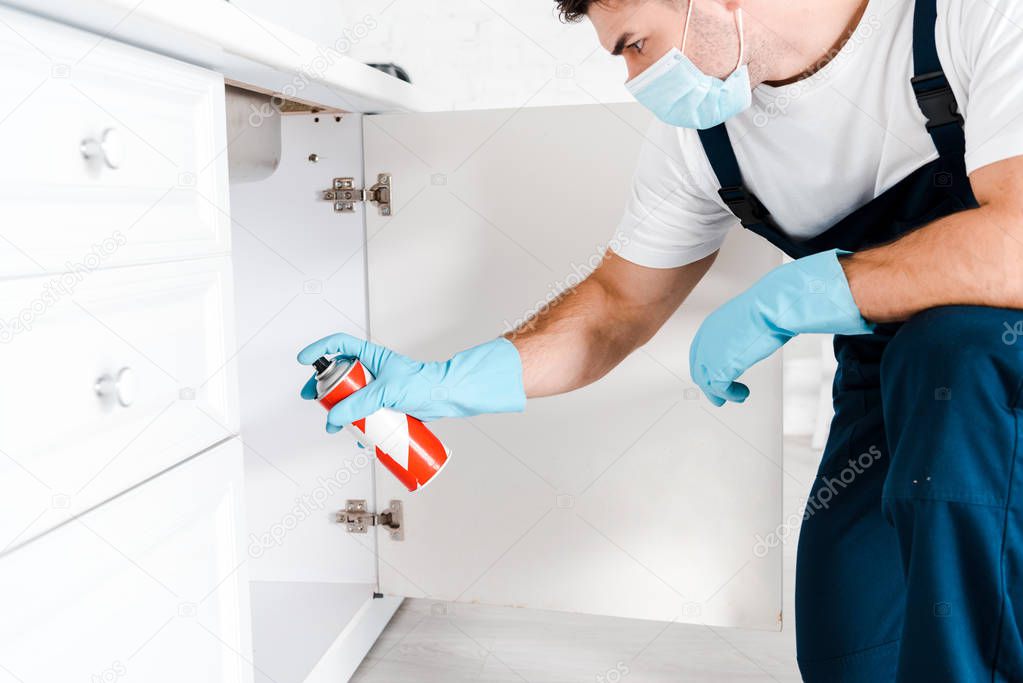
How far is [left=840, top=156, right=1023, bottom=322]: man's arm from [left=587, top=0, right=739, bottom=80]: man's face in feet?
0.91

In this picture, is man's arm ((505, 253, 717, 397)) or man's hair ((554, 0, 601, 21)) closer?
man's hair ((554, 0, 601, 21))

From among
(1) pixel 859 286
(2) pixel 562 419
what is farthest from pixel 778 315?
(2) pixel 562 419

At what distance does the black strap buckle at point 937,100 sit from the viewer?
824 millimetres

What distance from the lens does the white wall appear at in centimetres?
→ 204

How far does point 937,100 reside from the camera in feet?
2.72

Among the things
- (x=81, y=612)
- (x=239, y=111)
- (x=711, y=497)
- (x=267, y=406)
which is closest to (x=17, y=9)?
(x=81, y=612)

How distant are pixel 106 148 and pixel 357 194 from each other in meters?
0.69

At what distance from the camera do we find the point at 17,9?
1.89 ft

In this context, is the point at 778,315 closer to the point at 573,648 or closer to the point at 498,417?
the point at 498,417

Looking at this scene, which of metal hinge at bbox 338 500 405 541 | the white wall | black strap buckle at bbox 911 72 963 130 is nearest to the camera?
black strap buckle at bbox 911 72 963 130

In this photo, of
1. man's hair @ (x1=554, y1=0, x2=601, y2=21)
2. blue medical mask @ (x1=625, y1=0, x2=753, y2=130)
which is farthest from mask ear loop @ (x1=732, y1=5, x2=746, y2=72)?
man's hair @ (x1=554, y1=0, x2=601, y2=21)

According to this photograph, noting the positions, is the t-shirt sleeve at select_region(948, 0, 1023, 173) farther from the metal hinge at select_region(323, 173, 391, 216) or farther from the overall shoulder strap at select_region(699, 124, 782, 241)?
the metal hinge at select_region(323, 173, 391, 216)

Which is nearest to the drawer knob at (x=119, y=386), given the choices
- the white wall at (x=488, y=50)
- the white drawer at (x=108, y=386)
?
the white drawer at (x=108, y=386)

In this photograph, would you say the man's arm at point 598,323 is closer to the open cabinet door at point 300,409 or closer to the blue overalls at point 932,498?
the blue overalls at point 932,498
